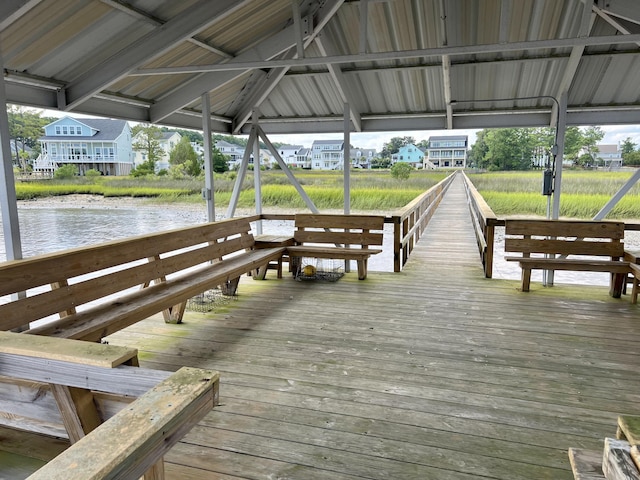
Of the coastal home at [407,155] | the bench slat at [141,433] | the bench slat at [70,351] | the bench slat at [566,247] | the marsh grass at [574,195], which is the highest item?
the coastal home at [407,155]

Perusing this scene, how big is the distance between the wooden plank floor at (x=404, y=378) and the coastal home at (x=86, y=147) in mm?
2188

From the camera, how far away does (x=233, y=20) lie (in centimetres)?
442

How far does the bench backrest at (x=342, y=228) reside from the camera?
5457mm

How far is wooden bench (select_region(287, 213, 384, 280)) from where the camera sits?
17.6 feet

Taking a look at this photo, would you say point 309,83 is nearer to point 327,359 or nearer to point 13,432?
point 327,359

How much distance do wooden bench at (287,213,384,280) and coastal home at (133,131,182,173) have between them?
7.56 ft

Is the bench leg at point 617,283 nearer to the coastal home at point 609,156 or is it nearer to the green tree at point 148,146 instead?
the coastal home at point 609,156

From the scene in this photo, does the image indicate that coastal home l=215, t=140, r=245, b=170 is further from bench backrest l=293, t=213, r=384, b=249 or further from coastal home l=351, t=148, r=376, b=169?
bench backrest l=293, t=213, r=384, b=249

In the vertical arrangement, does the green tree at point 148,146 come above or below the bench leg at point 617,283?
above

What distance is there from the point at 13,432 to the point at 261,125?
5776mm

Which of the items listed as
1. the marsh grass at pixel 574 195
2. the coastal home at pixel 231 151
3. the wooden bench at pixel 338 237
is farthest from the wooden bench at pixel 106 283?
the marsh grass at pixel 574 195

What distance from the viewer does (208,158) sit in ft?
17.8

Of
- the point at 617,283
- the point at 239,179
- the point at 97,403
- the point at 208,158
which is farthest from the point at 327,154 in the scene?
the point at 97,403

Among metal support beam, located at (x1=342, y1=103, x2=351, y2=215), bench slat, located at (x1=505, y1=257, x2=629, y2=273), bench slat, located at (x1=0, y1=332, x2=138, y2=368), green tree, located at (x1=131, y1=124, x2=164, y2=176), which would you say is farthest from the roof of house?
bench slat, located at (x1=505, y1=257, x2=629, y2=273)
